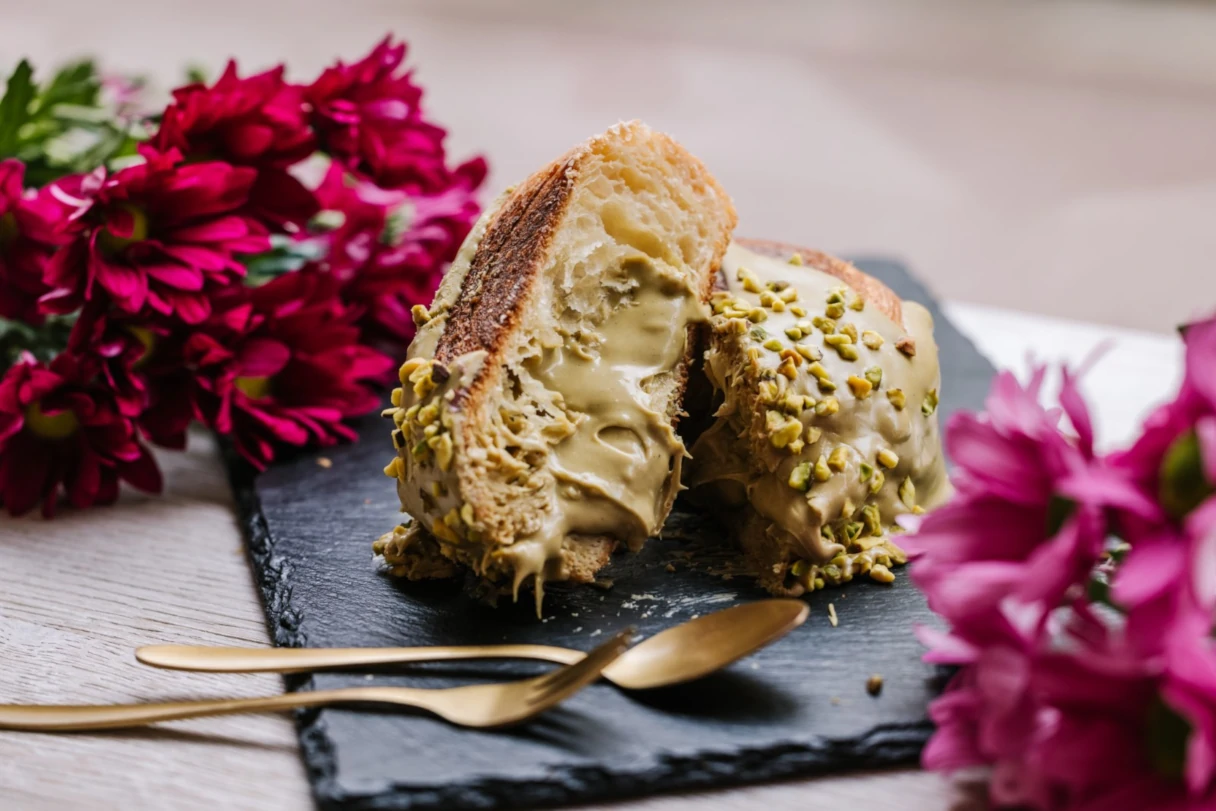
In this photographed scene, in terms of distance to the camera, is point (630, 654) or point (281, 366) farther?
point (281, 366)

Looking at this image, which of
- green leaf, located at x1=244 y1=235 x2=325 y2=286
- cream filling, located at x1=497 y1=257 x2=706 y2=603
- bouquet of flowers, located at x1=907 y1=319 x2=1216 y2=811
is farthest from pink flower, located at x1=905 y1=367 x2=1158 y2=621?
green leaf, located at x1=244 y1=235 x2=325 y2=286

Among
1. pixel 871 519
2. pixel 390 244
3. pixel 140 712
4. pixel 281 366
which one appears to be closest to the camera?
pixel 140 712

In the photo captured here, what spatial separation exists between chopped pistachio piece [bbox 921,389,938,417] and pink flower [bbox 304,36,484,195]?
1076 millimetres

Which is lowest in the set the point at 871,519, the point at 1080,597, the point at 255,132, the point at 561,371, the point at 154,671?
the point at 154,671

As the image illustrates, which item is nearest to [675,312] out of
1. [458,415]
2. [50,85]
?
[458,415]

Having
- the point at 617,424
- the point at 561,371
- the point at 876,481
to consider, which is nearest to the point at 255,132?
the point at 561,371

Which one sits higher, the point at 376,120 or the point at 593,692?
the point at 376,120

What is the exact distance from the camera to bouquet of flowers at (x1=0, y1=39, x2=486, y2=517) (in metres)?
2.11

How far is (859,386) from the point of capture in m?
1.94

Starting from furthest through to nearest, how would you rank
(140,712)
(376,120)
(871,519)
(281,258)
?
(281,258) → (376,120) → (871,519) → (140,712)

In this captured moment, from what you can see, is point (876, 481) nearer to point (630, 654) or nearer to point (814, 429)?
point (814, 429)

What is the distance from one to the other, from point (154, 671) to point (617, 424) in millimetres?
754

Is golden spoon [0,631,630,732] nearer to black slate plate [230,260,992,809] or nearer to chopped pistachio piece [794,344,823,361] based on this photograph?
black slate plate [230,260,992,809]

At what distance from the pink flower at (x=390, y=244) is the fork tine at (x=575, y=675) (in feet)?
3.98
